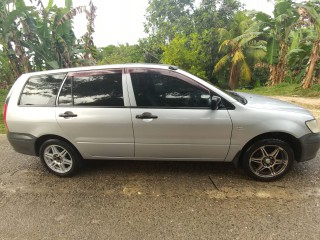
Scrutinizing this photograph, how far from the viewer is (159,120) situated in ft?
11.3

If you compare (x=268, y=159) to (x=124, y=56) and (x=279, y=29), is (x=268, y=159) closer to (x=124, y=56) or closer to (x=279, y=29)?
(x=279, y=29)

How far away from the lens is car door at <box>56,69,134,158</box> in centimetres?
354

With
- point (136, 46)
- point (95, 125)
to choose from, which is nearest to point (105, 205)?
point (95, 125)

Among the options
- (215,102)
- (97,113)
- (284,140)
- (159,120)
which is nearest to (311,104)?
(284,140)

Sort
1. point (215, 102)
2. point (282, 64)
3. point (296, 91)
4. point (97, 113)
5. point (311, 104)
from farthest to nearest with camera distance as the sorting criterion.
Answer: point (282, 64) → point (296, 91) → point (311, 104) → point (97, 113) → point (215, 102)

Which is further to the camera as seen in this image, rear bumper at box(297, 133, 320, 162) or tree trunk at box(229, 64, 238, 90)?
tree trunk at box(229, 64, 238, 90)

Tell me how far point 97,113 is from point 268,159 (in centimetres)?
248

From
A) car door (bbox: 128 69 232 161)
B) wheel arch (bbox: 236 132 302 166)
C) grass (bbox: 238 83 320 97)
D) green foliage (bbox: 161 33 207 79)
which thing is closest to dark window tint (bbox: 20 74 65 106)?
car door (bbox: 128 69 232 161)

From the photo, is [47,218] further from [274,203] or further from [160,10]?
[160,10]

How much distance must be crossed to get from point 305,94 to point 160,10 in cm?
1784

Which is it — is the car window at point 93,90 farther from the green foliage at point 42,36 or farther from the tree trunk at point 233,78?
the tree trunk at point 233,78

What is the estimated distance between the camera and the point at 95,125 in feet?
11.8

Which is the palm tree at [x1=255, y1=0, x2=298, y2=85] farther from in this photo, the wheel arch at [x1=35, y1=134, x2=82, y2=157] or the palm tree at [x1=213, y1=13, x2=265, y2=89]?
the wheel arch at [x1=35, y1=134, x2=82, y2=157]

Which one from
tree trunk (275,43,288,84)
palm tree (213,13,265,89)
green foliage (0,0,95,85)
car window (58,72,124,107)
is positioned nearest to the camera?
car window (58,72,124,107)
